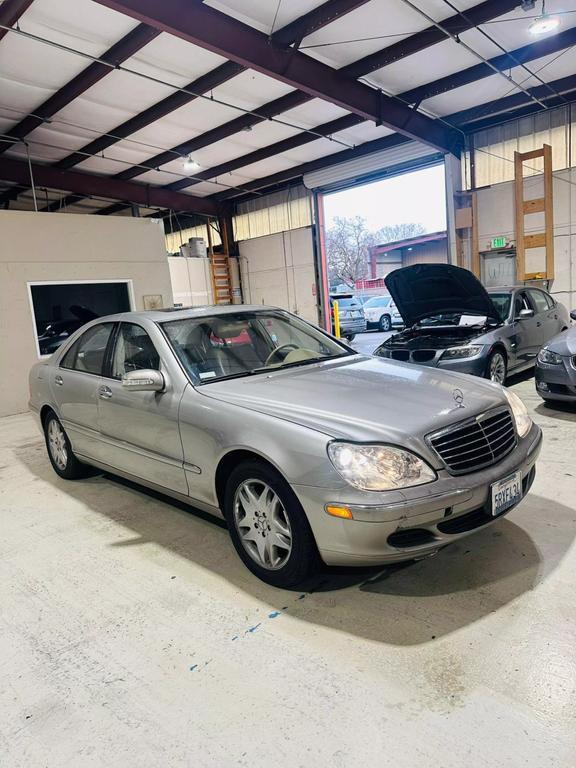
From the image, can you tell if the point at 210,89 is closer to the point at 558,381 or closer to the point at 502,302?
the point at 502,302

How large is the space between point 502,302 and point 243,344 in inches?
176

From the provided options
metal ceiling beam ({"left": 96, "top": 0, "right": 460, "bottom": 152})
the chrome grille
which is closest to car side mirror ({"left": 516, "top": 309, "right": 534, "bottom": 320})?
Answer: metal ceiling beam ({"left": 96, "top": 0, "right": 460, "bottom": 152})

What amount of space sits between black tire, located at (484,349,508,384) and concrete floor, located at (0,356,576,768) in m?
2.90

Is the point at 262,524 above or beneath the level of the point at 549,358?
beneath

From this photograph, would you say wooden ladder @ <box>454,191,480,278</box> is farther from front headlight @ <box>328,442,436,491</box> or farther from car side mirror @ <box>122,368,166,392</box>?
front headlight @ <box>328,442,436,491</box>

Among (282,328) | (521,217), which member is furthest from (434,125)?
(282,328)

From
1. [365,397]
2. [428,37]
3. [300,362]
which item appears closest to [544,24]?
[428,37]

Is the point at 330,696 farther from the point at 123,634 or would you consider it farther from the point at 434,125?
the point at 434,125

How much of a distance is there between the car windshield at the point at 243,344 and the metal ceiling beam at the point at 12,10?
412 centimetres

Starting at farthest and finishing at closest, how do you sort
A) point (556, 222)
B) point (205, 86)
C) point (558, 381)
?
point (556, 222) → point (205, 86) → point (558, 381)

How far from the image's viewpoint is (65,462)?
3.92 metres

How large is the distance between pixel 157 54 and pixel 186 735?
7231 mm

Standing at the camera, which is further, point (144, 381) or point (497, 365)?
point (497, 365)

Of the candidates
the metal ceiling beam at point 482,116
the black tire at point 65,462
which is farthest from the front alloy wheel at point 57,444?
the metal ceiling beam at point 482,116
